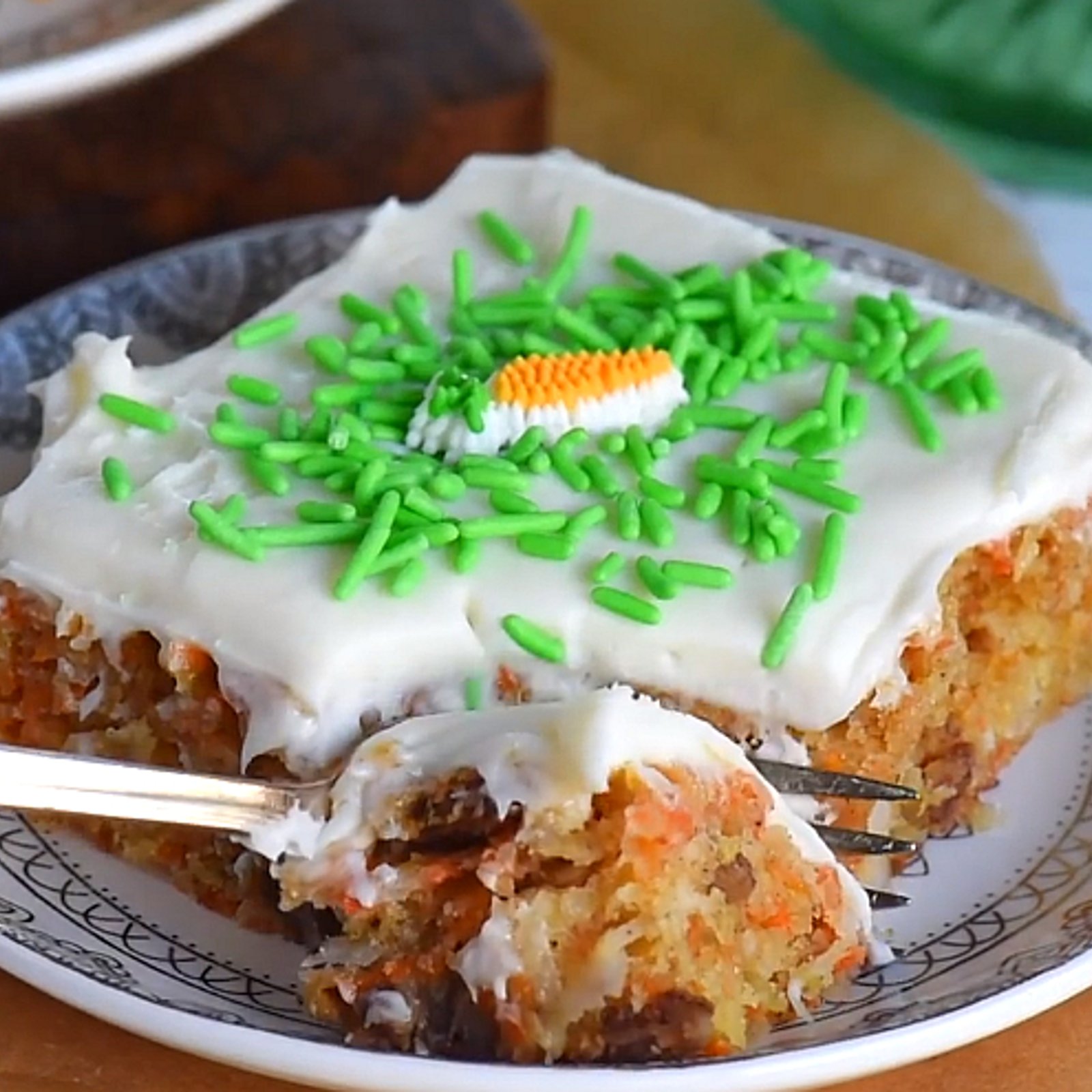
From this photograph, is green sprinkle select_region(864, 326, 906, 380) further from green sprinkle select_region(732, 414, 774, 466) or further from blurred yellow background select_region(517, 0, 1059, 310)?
blurred yellow background select_region(517, 0, 1059, 310)

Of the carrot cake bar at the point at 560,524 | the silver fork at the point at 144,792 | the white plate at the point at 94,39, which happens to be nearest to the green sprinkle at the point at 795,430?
the carrot cake bar at the point at 560,524

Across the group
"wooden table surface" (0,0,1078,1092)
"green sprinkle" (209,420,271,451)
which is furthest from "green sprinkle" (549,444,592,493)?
"wooden table surface" (0,0,1078,1092)

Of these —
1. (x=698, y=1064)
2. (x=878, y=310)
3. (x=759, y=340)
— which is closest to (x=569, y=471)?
(x=759, y=340)

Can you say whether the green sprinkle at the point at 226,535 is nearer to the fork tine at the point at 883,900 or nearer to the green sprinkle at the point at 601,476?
the green sprinkle at the point at 601,476

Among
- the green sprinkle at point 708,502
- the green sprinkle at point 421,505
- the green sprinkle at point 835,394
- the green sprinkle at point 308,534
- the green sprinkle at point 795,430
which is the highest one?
the green sprinkle at point 835,394

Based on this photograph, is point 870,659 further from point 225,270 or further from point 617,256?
point 225,270

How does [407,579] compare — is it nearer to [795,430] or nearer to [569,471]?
[569,471]
